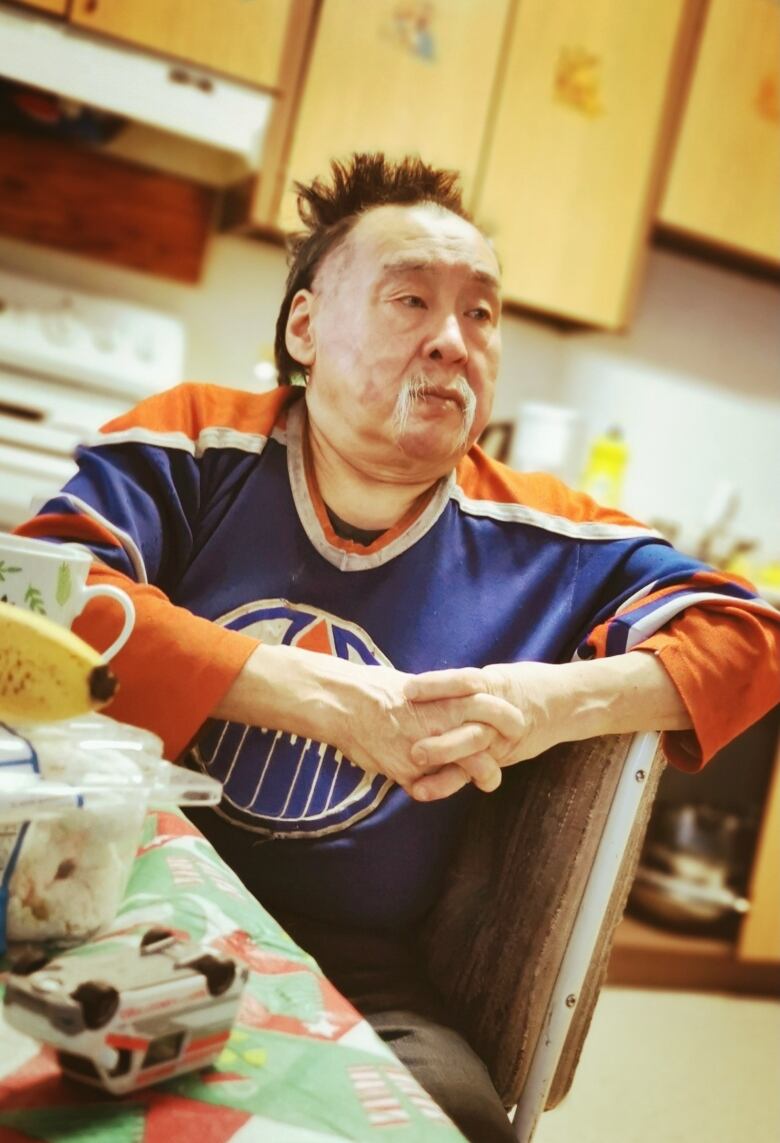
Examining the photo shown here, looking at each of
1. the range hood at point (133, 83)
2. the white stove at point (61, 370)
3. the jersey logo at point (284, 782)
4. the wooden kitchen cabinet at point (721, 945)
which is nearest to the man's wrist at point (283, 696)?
the jersey logo at point (284, 782)

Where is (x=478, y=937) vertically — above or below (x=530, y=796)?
below

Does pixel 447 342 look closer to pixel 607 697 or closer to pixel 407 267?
pixel 407 267

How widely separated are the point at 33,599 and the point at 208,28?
6.22 feet

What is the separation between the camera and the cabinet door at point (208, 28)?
2080mm

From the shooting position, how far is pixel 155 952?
0.47 metres

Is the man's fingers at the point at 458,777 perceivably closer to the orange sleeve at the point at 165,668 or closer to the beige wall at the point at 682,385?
the orange sleeve at the point at 165,668

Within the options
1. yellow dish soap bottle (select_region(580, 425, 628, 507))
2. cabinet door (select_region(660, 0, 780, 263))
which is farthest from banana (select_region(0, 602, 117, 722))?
cabinet door (select_region(660, 0, 780, 263))

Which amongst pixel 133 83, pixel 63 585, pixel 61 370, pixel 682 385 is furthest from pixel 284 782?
pixel 682 385

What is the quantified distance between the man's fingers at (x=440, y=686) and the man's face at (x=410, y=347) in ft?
0.90

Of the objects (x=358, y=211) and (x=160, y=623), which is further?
(x=358, y=211)

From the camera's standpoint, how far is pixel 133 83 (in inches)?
82.7

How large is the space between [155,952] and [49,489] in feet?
5.49

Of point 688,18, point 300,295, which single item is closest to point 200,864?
point 300,295

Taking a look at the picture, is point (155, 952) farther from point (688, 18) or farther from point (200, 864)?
point (688, 18)
